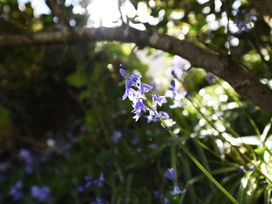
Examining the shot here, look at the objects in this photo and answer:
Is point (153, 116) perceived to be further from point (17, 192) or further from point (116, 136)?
point (17, 192)

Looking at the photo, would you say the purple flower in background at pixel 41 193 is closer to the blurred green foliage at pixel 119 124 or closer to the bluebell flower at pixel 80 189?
the blurred green foliage at pixel 119 124

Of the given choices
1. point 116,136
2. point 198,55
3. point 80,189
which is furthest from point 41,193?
point 198,55

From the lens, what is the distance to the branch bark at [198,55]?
1.92 meters

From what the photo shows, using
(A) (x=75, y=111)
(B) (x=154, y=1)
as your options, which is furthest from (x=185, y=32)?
(A) (x=75, y=111)

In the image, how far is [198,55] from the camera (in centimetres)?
202

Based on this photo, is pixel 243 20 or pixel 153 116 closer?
pixel 153 116

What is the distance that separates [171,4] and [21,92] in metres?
1.96

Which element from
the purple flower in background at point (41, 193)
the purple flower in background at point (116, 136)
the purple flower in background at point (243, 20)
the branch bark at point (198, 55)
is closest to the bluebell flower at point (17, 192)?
the purple flower in background at point (41, 193)

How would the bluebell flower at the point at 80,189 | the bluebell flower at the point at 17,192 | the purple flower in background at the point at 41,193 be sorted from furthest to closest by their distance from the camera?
the bluebell flower at the point at 17,192 → the purple flower in background at the point at 41,193 → the bluebell flower at the point at 80,189

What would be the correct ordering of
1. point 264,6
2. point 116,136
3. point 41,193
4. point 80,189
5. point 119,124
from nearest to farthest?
point 264,6 → point 80,189 → point 116,136 → point 41,193 → point 119,124

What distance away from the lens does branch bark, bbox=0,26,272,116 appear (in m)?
1.92

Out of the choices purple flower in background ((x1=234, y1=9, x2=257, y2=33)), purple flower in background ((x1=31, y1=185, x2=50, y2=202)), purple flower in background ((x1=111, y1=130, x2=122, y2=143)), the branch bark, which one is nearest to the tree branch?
purple flower in background ((x1=234, y1=9, x2=257, y2=33))

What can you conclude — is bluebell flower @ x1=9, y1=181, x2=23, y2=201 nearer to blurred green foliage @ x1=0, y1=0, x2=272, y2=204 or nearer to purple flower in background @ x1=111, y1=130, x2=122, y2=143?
blurred green foliage @ x1=0, y1=0, x2=272, y2=204

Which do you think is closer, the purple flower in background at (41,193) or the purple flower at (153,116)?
the purple flower at (153,116)
